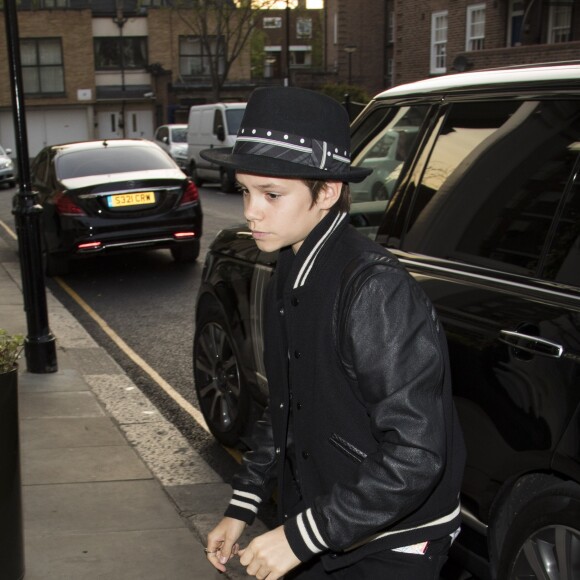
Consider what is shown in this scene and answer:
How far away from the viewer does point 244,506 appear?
2.42m

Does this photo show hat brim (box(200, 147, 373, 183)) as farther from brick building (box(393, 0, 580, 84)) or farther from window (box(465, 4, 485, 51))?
window (box(465, 4, 485, 51))

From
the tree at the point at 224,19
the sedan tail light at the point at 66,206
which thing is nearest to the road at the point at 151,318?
the sedan tail light at the point at 66,206

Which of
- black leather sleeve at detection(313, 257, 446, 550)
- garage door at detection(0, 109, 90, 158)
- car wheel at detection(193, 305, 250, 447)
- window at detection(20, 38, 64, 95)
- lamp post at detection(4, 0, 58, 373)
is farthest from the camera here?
garage door at detection(0, 109, 90, 158)

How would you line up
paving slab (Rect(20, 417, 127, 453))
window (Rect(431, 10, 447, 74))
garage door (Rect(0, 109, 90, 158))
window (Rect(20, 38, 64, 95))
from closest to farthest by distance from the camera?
paving slab (Rect(20, 417, 127, 453)) < window (Rect(431, 10, 447, 74)) < window (Rect(20, 38, 64, 95)) < garage door (Rect(0, 109, 90, 158))

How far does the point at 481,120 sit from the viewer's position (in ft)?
11.4

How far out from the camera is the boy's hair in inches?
85.0

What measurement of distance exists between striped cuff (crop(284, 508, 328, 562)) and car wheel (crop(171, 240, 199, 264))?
10559mm

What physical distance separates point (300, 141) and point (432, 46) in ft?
107

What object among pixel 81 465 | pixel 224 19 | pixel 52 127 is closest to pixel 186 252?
pixel 81 465

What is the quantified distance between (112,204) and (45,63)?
50.9m

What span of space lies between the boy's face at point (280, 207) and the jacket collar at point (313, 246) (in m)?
0.02

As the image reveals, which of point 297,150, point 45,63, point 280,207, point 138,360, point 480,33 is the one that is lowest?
point 138,360

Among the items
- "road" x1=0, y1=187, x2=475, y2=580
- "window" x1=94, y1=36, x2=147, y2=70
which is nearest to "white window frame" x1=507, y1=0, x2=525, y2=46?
"road" x1=0, y1=187, x2=475, y2=580

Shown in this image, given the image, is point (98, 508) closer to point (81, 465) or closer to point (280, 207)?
point (81, 465)
